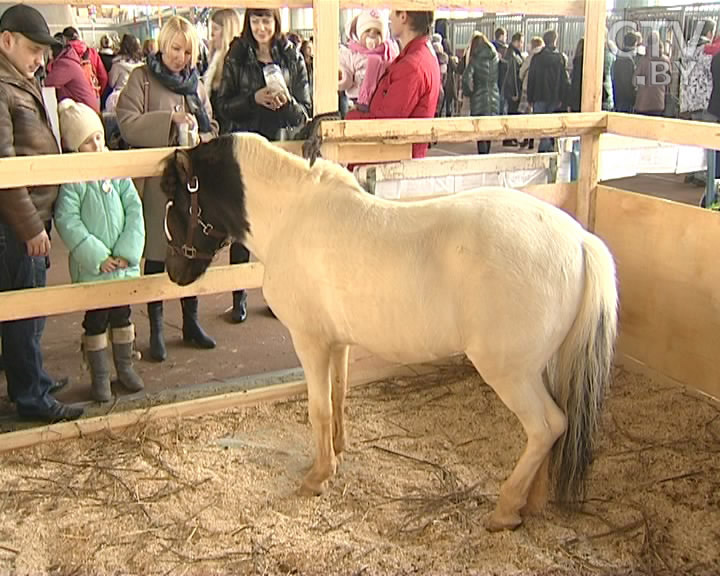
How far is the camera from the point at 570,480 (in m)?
2.57

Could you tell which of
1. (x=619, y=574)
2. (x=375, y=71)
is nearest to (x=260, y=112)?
(x=375, y=71)

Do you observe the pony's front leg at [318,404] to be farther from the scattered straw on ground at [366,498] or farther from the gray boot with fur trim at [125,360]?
the gray boot with fur trim at [125,360]

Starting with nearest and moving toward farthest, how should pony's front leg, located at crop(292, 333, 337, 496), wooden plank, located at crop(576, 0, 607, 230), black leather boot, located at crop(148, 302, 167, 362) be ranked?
1. pony's front leg, located at crop(292, 333, 337, 496)
2. wooden plank, located at crop(576, 0, 607, 230)
3. black leather boot, located at crop(148, 302, 167, 362)

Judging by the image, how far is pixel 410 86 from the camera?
372 cm

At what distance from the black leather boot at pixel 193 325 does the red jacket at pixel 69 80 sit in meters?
1.39

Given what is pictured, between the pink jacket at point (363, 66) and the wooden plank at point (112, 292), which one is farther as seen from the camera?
the pink jacket at point (363, 66)

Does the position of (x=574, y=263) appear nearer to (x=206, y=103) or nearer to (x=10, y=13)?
(x=10, y=13)

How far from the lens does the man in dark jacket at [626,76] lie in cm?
994

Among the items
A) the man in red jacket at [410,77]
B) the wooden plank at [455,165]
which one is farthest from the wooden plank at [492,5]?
the wooden plank at [455,165]

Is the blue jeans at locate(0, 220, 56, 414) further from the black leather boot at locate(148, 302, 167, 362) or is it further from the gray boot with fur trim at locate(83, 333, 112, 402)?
the black leather boot at locate(148, 302, 167, 362)

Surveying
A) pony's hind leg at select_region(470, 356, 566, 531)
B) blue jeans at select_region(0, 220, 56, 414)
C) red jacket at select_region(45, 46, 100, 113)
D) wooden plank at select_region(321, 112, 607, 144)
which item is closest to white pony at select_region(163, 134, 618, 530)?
pony's hind leg at select_region(470, 356, 566, 531)

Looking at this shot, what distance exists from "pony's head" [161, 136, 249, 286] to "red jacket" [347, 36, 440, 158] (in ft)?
3.46

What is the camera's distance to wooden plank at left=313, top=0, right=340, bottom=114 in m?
3.21

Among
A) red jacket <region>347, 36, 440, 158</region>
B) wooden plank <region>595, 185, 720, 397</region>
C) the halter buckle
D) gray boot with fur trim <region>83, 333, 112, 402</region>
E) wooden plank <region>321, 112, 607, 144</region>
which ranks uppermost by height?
red jacket <region>347, 36, 440, 158</region>
